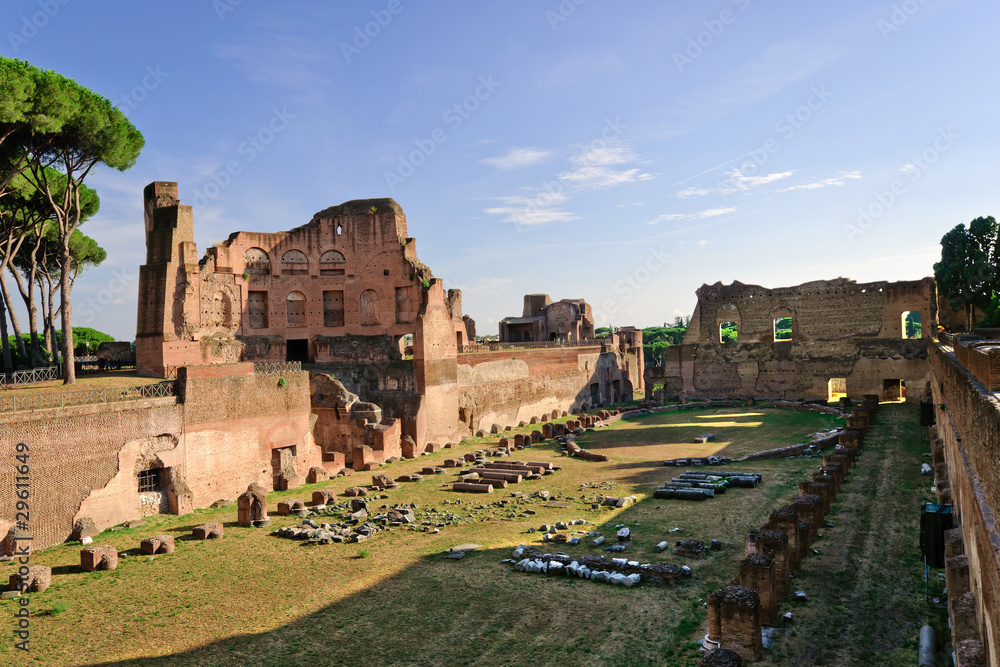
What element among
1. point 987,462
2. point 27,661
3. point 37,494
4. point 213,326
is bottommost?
point 27,661

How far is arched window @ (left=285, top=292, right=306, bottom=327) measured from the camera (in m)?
29.2

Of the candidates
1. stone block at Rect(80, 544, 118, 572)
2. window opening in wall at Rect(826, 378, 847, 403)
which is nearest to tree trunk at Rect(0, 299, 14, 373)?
stone block at Rect(80, 544, 118, 572)

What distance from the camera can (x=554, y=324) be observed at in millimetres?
49094

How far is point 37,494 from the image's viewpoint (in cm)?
1368

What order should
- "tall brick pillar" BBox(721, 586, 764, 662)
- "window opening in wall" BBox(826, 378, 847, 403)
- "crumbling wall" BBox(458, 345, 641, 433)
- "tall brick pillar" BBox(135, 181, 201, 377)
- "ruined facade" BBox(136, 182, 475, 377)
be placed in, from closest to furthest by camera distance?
"tall brick pillar" BBox(721, 586, 764, 662)
"tall brick pillar" BBox(135, 181, 201, 377)
"ruined facade" BBox(136, 182, 475, 377)
"crumbling wall" BBox(458, 345, 641, 433)
"window opening in wall" BBox(826, 378, 847, 403)

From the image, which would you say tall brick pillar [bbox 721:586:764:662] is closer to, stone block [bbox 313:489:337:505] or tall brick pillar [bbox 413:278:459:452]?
stone block [bbox 313:489:337:505]

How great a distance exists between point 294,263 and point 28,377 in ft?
39.5

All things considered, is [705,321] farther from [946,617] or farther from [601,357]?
[946,617]

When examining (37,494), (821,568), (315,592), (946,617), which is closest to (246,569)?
(315,592)

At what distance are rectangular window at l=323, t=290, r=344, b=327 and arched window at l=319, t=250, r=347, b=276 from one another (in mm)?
926

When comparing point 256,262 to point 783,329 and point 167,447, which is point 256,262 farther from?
point 783,329

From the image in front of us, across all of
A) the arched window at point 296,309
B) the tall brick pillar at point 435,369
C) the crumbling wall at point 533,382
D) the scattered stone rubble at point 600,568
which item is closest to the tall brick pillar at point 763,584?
the scattered stone rubble at point 600,568

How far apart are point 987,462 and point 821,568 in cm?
551

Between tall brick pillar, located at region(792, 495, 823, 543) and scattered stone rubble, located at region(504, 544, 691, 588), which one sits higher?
tall brick pillar, located at region(792, 495, 823, 543)
